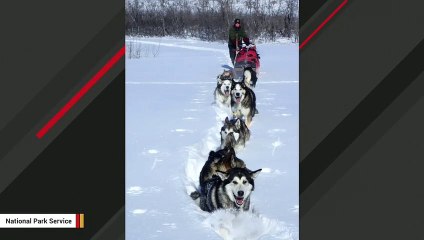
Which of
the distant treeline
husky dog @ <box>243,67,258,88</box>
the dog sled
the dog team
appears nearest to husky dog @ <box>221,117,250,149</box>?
the dog team

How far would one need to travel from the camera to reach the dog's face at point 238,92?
7082 millimetres

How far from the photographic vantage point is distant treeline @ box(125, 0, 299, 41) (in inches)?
755

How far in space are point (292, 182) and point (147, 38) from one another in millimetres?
15224

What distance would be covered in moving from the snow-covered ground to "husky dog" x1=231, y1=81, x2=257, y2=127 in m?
0.18

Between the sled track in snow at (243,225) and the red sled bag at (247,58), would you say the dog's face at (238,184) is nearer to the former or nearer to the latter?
the sled track in snow at (243,225)

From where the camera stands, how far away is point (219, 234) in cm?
395

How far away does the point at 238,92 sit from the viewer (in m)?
7.09

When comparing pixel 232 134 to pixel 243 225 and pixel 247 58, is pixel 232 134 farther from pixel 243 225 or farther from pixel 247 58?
pixel 247 58

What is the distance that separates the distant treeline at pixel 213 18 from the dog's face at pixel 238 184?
1505cm

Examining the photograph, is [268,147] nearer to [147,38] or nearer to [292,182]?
[292,182]

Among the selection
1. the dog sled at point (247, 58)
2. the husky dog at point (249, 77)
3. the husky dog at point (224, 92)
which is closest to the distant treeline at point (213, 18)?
the dog sled at point (247, 58)

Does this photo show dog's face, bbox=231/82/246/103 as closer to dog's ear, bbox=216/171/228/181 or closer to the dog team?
the dog team

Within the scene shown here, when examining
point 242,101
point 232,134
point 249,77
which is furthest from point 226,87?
point 232,134

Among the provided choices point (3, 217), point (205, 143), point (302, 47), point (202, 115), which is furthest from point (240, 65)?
point (3, 217)
